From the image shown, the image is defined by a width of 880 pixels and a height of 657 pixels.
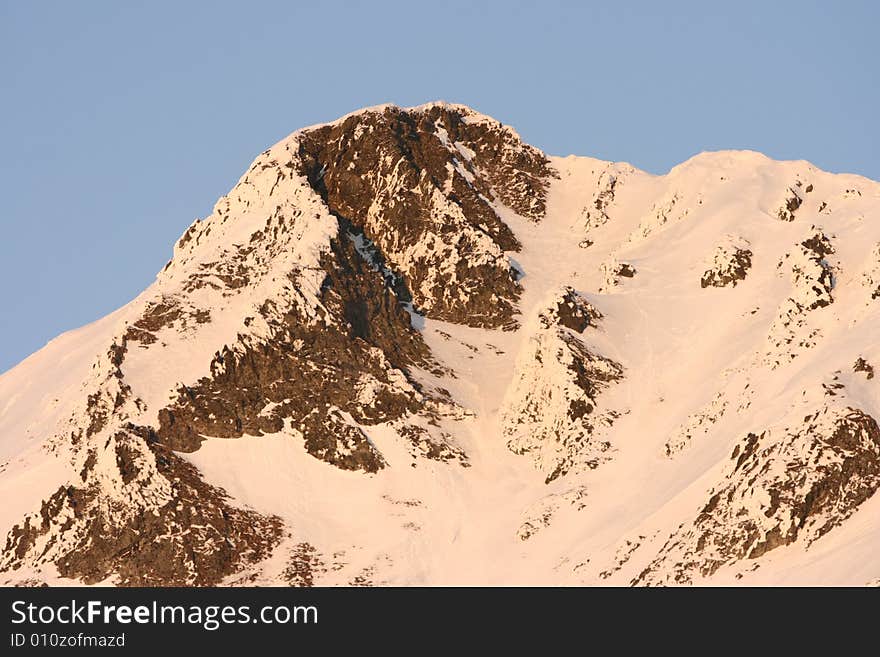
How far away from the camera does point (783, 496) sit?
614 feet

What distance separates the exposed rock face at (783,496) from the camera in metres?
186

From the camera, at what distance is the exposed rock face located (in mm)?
186000
